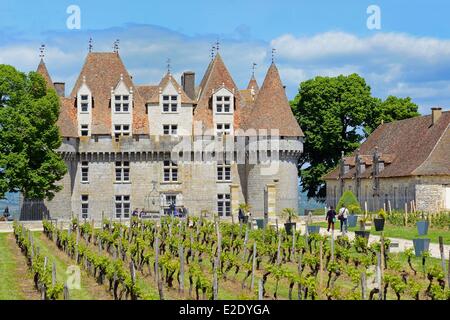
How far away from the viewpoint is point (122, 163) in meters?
61.5

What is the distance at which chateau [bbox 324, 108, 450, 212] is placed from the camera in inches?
2104

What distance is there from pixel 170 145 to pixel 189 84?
5.36 meters

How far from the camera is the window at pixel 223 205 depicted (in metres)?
61.8

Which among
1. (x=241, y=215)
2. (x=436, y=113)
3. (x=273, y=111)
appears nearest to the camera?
(x=241, y=215)

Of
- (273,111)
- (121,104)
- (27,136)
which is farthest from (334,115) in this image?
(27,136)

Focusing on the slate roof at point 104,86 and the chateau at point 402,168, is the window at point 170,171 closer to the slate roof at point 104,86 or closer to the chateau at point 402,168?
the slate roof at point 104,86

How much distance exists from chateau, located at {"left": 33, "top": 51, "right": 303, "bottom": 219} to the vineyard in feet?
63.1

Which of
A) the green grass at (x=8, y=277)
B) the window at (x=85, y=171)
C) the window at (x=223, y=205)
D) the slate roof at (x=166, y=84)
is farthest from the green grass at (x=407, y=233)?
the window at (x=85, y=171)

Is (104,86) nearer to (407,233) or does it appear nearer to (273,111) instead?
(273,111)

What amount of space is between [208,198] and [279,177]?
4.71 meters

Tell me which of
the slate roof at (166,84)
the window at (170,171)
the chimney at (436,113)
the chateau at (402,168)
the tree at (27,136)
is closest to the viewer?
the tree at (27,136)

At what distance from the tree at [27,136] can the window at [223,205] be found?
11.5m

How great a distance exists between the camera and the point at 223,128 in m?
62.1
